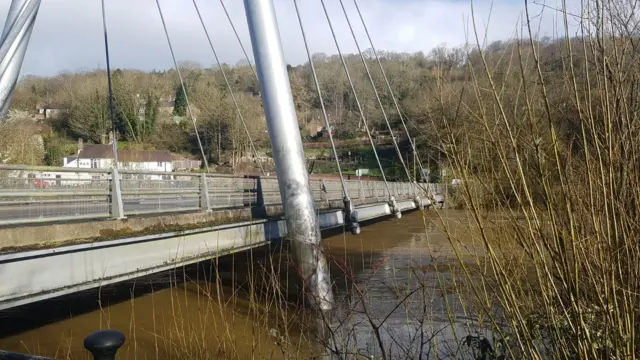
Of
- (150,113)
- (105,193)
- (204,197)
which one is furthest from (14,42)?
(150,113)

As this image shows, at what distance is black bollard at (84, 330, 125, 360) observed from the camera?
1536 millimetres

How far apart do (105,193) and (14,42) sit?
83.1 inches

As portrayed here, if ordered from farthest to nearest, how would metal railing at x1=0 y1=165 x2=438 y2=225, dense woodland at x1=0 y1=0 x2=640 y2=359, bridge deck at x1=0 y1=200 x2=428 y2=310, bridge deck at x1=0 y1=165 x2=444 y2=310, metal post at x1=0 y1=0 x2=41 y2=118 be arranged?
metal post at x1=0 y1=0 x2=41 y2=118 → metal railing at x1=0 y1=165 x2=438 y2=225 → bridge deck at x1=0 y1=165 x2=444 y2=310 → bridge deck at x1=0 y1=200 x2=428 y2=310 → dense woodland at x1=0 y1=0 x2=640 y2=359

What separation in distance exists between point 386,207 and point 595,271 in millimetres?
14329

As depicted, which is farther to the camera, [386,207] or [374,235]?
[374,235]

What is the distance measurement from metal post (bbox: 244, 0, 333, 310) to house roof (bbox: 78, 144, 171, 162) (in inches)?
1044

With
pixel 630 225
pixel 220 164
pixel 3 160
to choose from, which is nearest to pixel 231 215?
pixel 630 225

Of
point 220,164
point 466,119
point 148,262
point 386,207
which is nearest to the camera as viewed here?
point 466,119

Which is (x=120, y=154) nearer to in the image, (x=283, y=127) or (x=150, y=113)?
(x=150, y=113)

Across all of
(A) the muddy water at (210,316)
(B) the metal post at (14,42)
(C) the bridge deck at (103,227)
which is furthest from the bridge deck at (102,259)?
(B) the metal post at (14,42)

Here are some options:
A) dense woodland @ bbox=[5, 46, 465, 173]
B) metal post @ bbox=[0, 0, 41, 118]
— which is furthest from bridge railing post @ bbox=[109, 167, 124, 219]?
dense woodland @ bbox=[5, 46, 465, 173]

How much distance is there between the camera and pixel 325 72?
38.1 metres

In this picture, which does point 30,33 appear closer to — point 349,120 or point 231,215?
point 231,215

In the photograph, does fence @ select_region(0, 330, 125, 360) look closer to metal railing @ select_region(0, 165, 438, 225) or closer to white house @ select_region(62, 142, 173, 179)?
metal railing @ select_region(0, 165, 438, 225)
